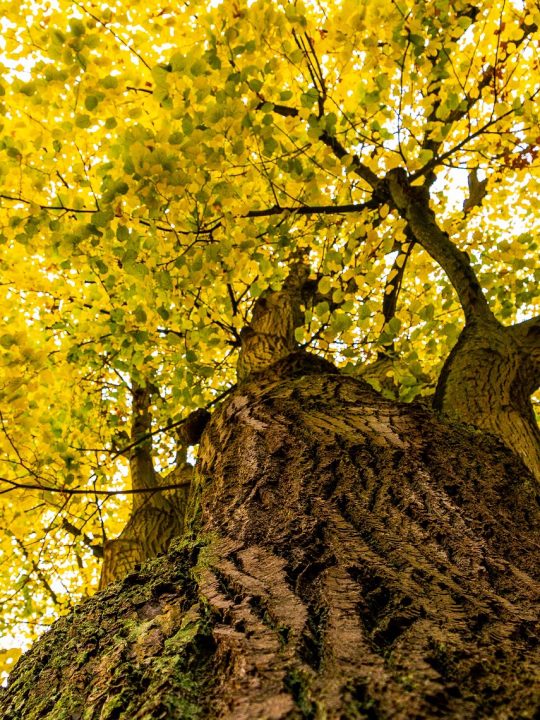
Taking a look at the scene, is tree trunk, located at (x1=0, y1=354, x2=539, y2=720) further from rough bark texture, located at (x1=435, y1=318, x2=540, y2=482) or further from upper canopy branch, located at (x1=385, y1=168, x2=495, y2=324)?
upper canopy branch, located at (x1=385, y1=168, x2=495, y2=324)

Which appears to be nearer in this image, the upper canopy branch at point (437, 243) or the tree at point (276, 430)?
the tree at point (276, 430)

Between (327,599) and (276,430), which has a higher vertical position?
(276,430)

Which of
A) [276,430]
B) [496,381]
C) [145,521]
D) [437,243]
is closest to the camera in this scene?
[276,430]

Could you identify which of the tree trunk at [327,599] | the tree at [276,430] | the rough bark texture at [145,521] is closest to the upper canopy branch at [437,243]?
the tree at [276,430]

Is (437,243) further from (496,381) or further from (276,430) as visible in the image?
(276,430)

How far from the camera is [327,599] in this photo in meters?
1.14

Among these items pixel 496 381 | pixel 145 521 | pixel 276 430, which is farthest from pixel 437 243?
pixel 145 521

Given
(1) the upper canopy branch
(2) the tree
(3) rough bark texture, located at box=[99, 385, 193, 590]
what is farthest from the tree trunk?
(3) rough bark texture, located at box=[99, 385, 193, 590]

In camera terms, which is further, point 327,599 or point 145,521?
point 145,521

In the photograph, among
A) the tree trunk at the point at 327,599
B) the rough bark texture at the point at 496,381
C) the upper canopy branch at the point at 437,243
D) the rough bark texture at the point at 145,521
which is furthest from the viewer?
the rough bark texture at the point at 145,521

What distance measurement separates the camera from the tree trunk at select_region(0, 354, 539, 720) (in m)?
0.84

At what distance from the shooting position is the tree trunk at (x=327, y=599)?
842 mm

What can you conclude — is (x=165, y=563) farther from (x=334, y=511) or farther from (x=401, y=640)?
(x=401, y=640)

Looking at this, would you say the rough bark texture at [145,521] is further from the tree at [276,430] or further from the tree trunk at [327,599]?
the tree trunk at [327,599]
